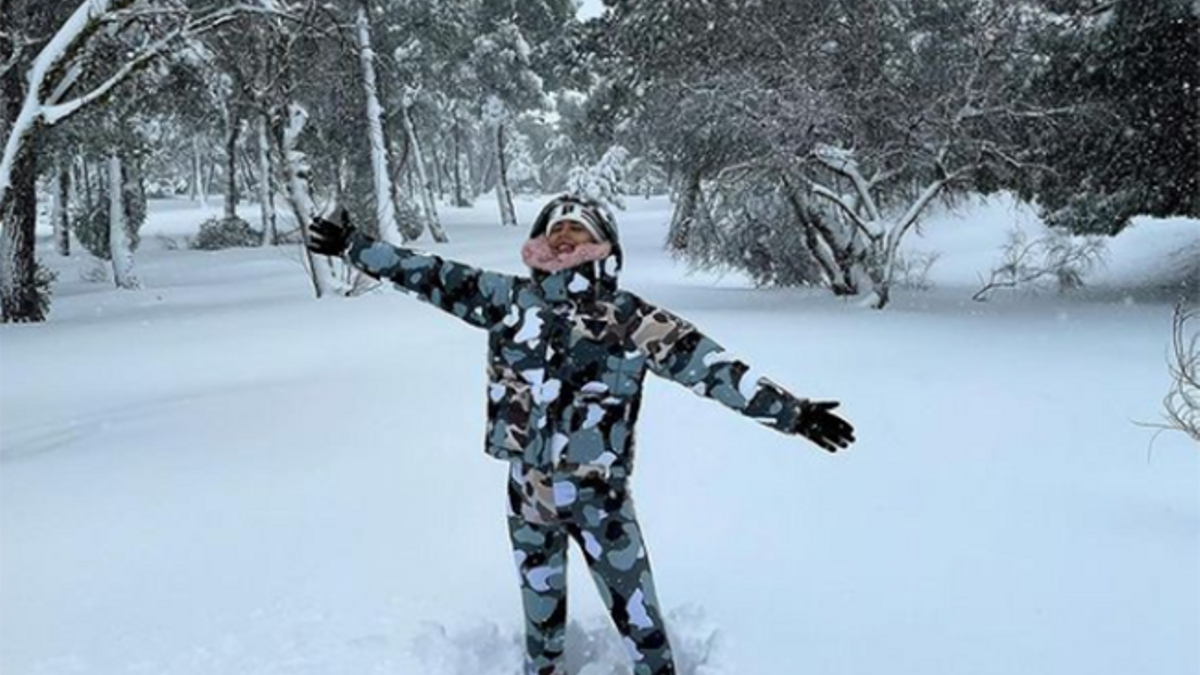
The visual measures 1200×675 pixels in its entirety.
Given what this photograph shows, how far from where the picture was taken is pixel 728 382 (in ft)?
9.04

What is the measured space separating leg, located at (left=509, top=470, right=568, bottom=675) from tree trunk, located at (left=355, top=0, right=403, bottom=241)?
15.3 meters

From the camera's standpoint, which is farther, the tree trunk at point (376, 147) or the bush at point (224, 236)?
the bush at point (224, 236)

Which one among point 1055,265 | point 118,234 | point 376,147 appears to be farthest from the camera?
point 118,234

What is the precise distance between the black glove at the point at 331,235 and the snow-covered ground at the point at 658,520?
1.39 meters

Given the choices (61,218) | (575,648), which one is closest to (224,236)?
(61,218)

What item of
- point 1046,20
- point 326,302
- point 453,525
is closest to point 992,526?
point 453,525

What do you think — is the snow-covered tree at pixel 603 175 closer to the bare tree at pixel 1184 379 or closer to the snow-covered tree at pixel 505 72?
the snow-covered tree at pixel 505 72

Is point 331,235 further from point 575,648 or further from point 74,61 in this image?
point 74,61

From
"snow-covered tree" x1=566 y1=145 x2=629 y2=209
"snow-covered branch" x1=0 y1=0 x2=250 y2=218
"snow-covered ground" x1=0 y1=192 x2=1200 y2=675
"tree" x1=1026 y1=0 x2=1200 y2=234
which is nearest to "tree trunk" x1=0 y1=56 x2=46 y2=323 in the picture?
Answer: "snow-covered ground" x1=0 y1=192 x2=1200 y2=675

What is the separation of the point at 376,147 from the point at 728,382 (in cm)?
1877

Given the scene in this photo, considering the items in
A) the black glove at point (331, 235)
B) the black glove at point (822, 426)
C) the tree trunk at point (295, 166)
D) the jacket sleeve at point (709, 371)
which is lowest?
the black glove at point (822, 426)

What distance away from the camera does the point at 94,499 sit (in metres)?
5.14

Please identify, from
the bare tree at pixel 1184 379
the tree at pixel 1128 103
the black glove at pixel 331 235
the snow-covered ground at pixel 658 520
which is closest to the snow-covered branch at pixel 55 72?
the snow-covered ground at pixel 658 520

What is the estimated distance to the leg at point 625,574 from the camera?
9.62ft
